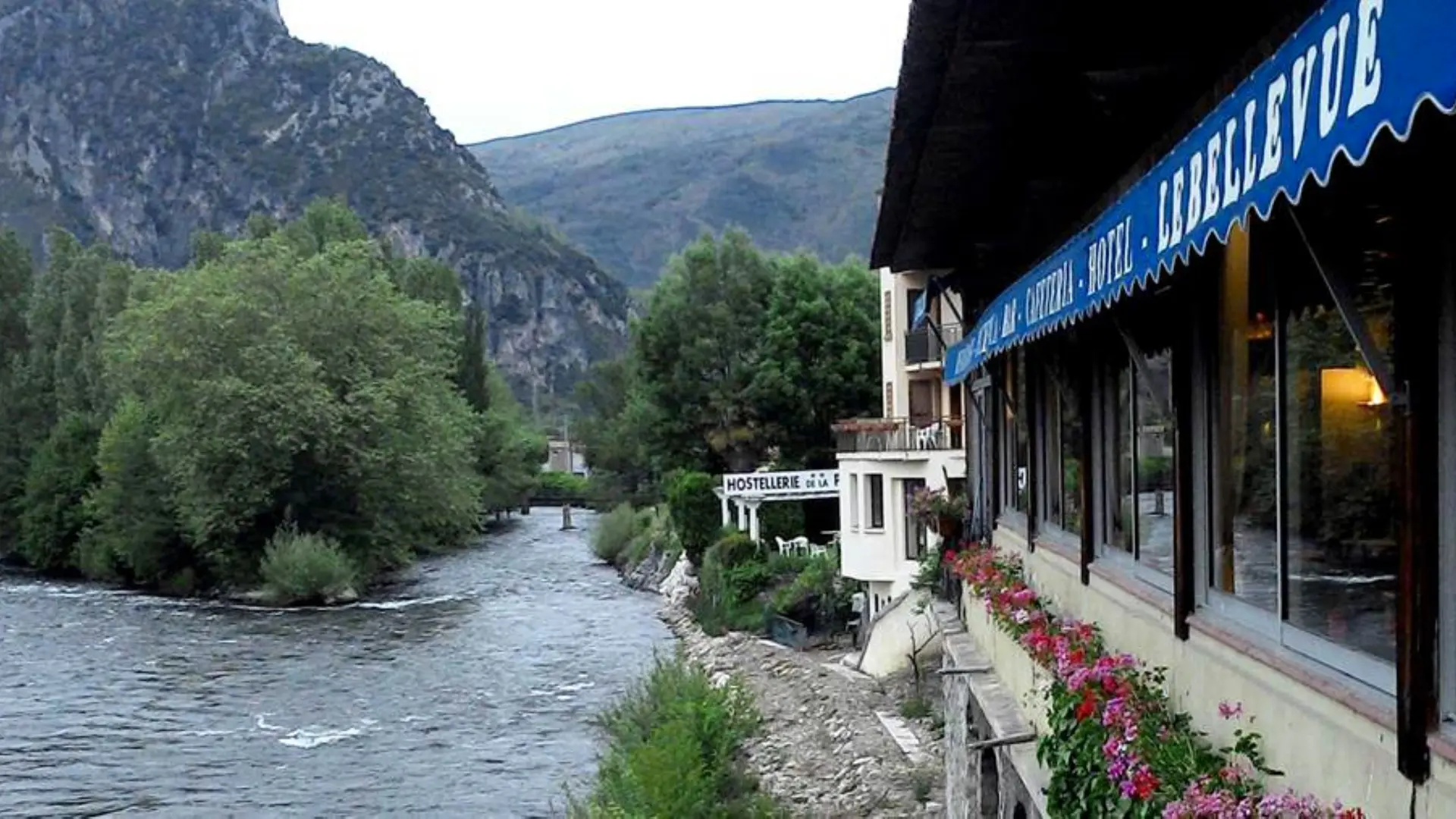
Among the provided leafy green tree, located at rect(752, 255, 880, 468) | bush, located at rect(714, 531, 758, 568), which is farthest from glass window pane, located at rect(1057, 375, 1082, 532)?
leafy green tree, located at rect(752, 255, 880, 468)

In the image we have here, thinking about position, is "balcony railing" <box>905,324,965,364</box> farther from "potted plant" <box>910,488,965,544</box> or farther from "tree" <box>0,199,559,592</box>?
"potted plant" <box>910,488,965,544</box>

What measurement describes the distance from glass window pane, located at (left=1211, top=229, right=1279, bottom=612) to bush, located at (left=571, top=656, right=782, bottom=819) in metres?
11.0

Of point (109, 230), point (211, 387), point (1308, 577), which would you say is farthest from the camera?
point (109, 230)

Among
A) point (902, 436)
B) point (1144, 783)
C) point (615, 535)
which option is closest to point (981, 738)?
point (1144, 783)

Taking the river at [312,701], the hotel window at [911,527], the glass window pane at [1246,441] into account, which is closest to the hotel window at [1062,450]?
the glass window pane at [1246,441]

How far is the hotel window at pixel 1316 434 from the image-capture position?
11.9 ft

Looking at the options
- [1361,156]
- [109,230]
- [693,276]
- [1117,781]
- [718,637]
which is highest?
[109,230]

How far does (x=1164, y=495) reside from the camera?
20.6ft

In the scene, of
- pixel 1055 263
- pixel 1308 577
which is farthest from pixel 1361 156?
pixel 1055 263

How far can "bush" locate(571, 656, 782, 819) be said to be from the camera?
53.8 ft

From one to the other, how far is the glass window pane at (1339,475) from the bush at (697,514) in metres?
40.3

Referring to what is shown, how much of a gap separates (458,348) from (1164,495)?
74.8 meters

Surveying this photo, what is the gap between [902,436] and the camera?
1229 inches

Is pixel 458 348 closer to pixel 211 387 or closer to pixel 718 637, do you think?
pixel 211 387
